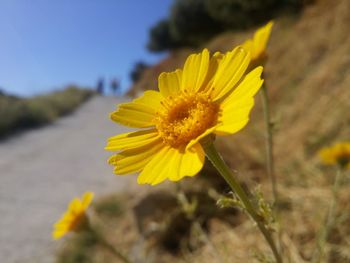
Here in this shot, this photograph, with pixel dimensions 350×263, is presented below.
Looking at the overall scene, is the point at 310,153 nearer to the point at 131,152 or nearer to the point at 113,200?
the point at 113,200

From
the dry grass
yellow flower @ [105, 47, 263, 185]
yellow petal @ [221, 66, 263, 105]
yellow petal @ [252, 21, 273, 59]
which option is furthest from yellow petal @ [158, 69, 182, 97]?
yellow petal @ [252, 21, 273, 59]

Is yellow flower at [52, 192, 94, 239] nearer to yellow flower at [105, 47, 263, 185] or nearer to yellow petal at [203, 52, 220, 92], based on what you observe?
yellow flower at [105, 47, 263, 185]

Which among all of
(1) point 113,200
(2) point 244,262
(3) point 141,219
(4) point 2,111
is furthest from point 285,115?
(4) point 2,111

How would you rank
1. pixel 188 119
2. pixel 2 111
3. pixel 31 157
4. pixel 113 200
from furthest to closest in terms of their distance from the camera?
pixel 2 111 → pixel 31 157 → pixel 113 200 → pixel 188 119

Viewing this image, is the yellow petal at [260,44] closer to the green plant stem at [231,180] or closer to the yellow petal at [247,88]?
the yellow petal at [247,88]

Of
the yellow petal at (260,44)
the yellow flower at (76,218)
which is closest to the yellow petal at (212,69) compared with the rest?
the yellow petal at (260,44)

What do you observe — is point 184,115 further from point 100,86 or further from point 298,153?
point 100,86
